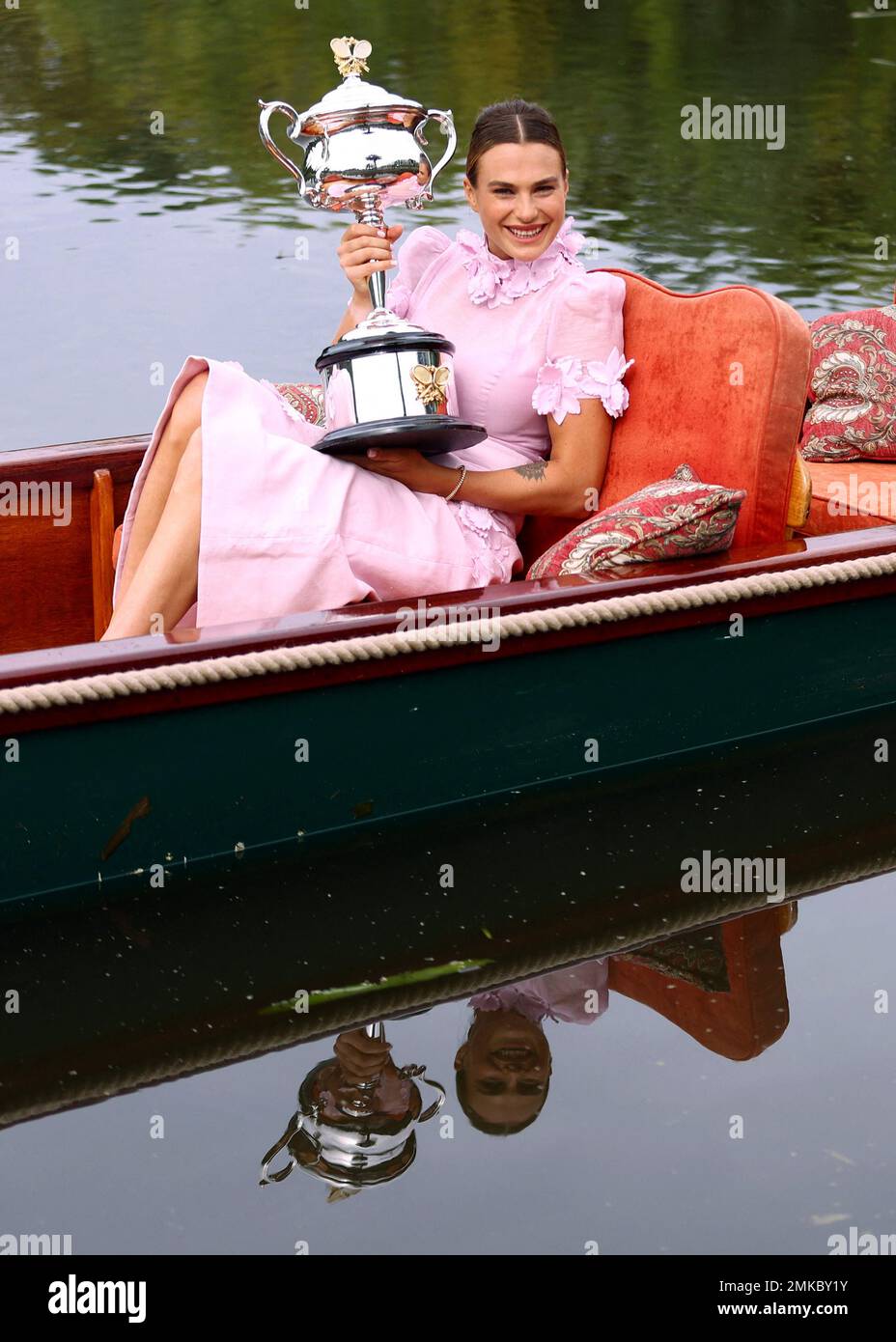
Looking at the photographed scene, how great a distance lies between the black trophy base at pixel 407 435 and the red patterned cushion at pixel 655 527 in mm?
252

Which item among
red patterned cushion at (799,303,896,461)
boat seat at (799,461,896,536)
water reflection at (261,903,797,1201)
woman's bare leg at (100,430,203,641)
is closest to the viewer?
water reflection at (261,903,797,1201)

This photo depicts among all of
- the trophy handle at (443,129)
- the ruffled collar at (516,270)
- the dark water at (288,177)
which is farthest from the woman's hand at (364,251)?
the dark water at (288,177)

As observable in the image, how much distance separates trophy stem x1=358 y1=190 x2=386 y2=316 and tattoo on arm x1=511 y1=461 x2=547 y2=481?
36cm

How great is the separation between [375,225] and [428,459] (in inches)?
15.5

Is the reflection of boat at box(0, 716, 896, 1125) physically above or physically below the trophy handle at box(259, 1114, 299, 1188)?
above

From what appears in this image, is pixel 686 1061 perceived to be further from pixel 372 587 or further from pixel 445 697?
pixel 372 587

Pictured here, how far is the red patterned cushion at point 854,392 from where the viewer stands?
13.0 feet

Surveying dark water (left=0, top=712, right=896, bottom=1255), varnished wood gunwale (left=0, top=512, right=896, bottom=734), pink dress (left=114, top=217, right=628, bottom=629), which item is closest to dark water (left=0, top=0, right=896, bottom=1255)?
dark water (left=0, top=712, right=896, bottom=1255)

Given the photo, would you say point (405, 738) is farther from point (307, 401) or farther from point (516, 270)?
point (307, 401)

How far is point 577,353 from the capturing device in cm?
319

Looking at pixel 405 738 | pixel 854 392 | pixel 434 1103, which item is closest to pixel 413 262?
pixel 405 738

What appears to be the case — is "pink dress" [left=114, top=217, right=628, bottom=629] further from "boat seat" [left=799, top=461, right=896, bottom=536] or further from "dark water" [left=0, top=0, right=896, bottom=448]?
"dark water" [left=0, top=0, right=896, bottom=448]

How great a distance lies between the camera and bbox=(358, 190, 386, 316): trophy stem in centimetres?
308

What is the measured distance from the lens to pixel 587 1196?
226 centimetres
